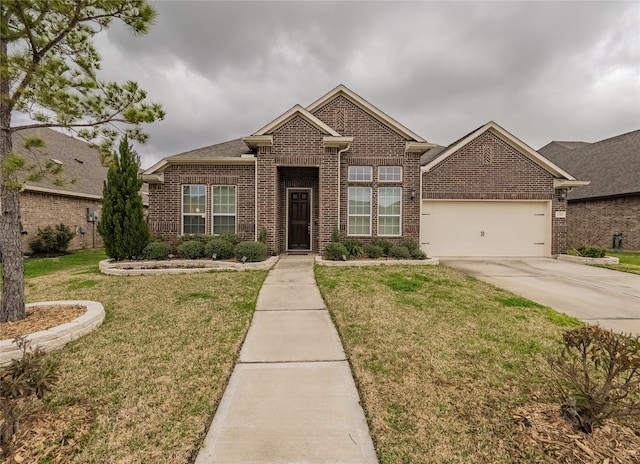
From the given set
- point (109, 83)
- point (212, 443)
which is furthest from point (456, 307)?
point (109, 83)

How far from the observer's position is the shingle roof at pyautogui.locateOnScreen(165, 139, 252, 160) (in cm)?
1071

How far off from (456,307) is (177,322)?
4.77 meters

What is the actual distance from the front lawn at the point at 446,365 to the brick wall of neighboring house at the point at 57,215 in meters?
13.2

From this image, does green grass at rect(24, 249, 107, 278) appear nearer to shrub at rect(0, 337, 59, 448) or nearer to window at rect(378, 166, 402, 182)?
shrub at rect(0, 337, 59, 448)

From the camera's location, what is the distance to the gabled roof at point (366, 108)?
10719 mm

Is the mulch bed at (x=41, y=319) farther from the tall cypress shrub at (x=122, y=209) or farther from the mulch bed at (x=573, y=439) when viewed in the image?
the mulch bed at (x=573, y=439)

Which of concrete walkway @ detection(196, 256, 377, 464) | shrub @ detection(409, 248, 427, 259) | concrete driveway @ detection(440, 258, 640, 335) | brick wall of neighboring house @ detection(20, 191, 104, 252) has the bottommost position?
concrete walkway @ detection(196, 256, 377, 464)

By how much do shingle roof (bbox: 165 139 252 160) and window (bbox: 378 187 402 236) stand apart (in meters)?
5.45

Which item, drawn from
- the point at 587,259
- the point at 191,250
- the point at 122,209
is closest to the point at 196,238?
the point at 191,250

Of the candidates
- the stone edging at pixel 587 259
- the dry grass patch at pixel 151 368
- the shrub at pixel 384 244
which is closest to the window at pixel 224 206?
the dry grass patch at pixel 151 368

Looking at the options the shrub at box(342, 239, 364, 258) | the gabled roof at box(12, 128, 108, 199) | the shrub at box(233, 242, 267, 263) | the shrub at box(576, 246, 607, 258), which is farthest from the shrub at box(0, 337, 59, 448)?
the shrub at box(576, 246, 607, 258)

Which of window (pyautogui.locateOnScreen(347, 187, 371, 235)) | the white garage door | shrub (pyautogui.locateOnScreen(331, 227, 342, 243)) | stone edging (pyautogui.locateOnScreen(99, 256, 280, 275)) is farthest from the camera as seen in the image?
the white garage door

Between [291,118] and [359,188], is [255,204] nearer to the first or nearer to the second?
[291,118]

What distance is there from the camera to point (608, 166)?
17.3m
